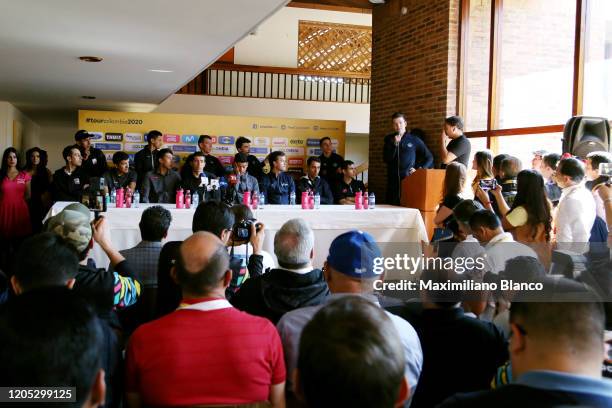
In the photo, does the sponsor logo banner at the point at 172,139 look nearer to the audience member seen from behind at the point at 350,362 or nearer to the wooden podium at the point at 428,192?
the wooden podium at the point at 428,192

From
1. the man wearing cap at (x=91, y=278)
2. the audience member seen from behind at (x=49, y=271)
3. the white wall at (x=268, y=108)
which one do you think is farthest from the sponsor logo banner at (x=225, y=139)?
the audience member seen from behind at (x=49, y=271)

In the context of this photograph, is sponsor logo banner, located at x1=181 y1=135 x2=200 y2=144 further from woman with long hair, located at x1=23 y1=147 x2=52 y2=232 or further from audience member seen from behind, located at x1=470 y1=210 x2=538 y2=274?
audience member seen from behind, located at x1=470 y1=210 x2=538 y2=274

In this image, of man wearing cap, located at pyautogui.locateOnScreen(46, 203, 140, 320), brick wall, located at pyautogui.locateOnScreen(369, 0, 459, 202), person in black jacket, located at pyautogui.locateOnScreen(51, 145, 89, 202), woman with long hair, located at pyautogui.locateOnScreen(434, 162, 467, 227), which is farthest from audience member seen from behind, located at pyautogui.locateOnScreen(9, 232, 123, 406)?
brick wall, located at pyautogui.locateOnScreen(369, 0, 459, 202)

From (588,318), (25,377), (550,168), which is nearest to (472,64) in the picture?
(550,168)

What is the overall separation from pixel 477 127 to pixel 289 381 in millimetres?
5902

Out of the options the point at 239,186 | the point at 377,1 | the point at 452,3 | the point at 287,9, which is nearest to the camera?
the point at 239,186

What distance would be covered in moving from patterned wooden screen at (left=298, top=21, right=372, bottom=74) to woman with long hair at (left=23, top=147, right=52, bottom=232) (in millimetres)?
5696

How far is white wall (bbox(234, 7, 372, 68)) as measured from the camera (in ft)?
37.3

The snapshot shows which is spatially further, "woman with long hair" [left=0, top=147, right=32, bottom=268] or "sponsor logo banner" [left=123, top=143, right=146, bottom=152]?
"sponsor logo banner" [left=123, top=143, right=146, bottom=152]

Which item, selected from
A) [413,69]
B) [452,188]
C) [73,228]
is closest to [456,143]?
[413,69]

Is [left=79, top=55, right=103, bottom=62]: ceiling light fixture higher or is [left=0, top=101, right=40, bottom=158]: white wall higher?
[left=79, top=55, right=103, bottom=62]: ceiling light fixture

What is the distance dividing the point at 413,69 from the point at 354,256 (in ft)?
20.6

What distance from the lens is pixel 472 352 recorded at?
5.76ft

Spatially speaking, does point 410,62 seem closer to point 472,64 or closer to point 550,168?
point 472,64
